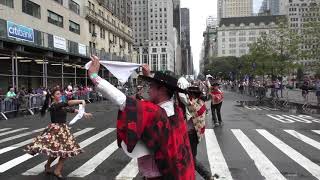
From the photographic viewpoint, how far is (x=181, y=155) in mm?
3504

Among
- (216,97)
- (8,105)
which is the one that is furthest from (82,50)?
(216,97)

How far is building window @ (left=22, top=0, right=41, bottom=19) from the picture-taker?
40294mm

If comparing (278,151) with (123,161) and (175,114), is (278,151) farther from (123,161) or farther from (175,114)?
(175,114)

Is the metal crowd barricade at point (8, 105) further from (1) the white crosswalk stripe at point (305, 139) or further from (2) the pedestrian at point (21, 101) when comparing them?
(1) the white crosswalk stripe at point (305, 139)

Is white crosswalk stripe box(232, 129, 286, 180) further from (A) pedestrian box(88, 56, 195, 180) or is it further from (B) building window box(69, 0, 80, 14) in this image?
(B) building window box(69, 0, 80, 14)

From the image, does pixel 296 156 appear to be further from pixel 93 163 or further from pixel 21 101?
pixel 21 101

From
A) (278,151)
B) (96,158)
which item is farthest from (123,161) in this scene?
(278,151)

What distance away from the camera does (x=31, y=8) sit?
4231 cm

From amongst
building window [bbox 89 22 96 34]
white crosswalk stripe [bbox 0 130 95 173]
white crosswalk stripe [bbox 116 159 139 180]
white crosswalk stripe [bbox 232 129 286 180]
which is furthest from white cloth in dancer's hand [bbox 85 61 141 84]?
building window [bbox 89 22 96 34]

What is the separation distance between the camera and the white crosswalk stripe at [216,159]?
867 cm

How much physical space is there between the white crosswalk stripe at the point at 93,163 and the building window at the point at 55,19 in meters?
37.6

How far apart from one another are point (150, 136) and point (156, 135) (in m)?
0.04

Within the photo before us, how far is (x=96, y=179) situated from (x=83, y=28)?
54.3 metres

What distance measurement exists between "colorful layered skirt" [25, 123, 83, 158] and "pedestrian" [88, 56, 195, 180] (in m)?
4.63
